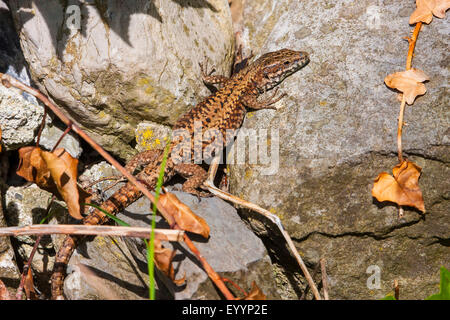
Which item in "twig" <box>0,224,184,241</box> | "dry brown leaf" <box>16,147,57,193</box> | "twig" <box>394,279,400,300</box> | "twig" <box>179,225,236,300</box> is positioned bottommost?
"twig" <box>394,279,400,300</box>

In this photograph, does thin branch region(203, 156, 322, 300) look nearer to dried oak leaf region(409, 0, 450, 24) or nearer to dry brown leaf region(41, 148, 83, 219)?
dry brown leaf region(41, 148, 83, 219)

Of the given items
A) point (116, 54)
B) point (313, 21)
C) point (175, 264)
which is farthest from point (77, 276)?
point (313, 21)

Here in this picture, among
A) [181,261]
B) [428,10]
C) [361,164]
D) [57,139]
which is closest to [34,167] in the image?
[57,139]

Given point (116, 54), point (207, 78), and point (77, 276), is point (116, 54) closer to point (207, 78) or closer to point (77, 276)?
point (207, 78)

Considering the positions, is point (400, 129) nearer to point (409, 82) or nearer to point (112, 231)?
point (409, 82)

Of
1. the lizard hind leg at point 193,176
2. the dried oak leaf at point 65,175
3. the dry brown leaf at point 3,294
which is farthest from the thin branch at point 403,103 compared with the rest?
the dry brown leaf at point 3,294

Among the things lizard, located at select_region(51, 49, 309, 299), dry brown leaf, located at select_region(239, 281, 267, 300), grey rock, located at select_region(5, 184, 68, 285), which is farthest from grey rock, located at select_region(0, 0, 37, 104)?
dry brown leaf, located at select_region(239, 281, 267, 300)
